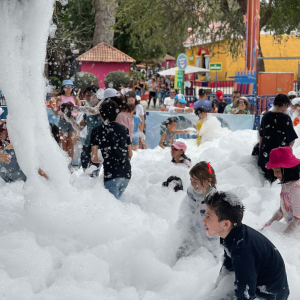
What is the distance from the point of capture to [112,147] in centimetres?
485

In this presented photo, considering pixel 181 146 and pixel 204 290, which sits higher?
pixel 181 146

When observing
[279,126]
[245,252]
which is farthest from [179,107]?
[245,252]

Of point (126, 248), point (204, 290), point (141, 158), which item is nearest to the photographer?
point (204, 290)

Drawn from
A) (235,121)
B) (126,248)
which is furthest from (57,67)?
(126,248)

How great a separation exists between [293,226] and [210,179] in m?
0.99

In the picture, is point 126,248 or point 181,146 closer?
point 126,248

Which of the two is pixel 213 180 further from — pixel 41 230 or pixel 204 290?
pixel 41 230

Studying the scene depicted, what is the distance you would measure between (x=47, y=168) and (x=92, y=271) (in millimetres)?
1780

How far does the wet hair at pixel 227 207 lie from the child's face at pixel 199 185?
1.15 m

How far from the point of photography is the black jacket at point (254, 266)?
2451 millimetres

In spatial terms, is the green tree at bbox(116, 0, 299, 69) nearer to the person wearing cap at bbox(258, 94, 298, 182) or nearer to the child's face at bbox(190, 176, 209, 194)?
the person wearing cap at bbox(258, 94, 298, 182)

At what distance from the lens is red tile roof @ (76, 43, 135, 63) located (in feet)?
82.5

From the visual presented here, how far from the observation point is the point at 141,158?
8523 millimetres

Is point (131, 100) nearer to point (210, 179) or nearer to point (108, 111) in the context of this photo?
point (108, 111)
